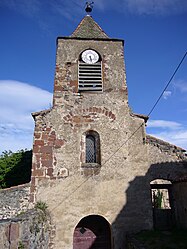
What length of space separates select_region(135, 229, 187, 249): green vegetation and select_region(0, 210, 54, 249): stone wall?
3.60 metres

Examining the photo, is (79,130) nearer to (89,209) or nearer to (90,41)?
(89,209)

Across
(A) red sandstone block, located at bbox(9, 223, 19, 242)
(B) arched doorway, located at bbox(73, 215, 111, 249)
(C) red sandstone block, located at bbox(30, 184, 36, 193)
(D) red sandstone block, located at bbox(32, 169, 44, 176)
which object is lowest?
(B) arched doorway, located at bbox(73, 215, 111, 249)

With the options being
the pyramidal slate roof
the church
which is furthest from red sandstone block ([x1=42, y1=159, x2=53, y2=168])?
the pyramidal slate roof

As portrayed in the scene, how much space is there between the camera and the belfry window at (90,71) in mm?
11555

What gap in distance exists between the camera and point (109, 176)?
9.88 meters

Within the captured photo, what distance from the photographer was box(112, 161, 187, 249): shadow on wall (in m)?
9.25

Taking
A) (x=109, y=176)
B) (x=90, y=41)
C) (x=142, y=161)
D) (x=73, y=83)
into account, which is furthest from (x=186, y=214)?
(x=90, y=41)

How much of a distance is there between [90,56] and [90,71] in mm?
978

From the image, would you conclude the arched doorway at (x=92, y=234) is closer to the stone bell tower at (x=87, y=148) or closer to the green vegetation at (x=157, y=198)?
the stone bell tower at (x=87, y=148)

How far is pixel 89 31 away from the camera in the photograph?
525 inches

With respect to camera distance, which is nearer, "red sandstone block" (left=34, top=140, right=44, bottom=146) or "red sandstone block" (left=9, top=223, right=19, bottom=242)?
"red sandstone block" (left=9, top=223, right=19, bottom=242)

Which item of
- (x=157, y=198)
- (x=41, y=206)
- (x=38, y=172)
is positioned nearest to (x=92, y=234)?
(x=41, y=206)

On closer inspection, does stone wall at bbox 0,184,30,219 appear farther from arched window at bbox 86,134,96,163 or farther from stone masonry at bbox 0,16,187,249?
arched window at bbox 86,134,96,163

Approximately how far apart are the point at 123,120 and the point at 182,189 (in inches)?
160
